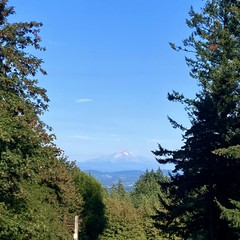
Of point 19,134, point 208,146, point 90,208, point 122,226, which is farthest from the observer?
point 122,226

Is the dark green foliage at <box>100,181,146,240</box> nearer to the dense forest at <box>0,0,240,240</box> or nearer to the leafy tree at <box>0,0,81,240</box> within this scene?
the dense forest at <box>0,0,240,240</box>

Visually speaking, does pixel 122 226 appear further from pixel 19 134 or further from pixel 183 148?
pixel 19 134

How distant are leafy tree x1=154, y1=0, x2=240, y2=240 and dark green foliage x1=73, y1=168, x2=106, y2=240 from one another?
21.6 metres

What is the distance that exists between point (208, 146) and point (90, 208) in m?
25.0

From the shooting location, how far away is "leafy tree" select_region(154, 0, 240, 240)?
18172mm

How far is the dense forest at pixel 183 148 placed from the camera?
45.3 feet

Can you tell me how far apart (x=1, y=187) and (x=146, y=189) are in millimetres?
98264

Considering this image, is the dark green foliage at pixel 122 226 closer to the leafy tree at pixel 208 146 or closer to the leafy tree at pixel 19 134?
the leafy tree at pixel 208 146

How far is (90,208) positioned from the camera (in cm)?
4300

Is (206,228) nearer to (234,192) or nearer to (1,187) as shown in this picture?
(234,192)

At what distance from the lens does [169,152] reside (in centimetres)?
2300

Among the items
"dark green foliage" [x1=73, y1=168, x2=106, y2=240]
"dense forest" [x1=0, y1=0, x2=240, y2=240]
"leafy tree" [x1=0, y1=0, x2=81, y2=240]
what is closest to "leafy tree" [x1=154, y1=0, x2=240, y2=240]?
"dense forest" [x1=0, y1=0, x2=240, y2=240]

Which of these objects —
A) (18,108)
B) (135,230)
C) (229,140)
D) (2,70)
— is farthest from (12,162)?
(135,230)

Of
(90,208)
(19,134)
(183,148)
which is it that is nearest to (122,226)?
(90,208)
